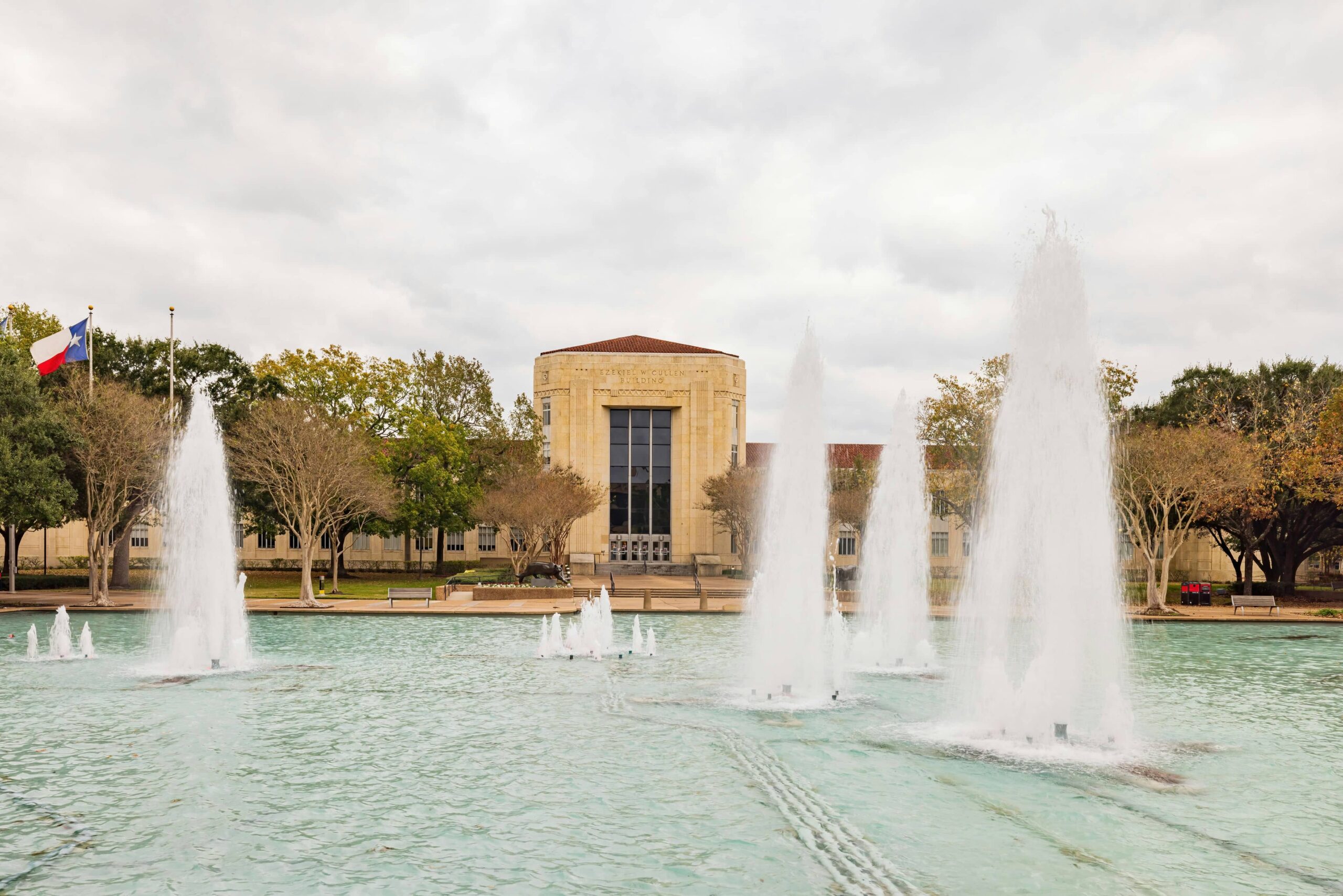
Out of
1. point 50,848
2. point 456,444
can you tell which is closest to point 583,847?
point 50,848

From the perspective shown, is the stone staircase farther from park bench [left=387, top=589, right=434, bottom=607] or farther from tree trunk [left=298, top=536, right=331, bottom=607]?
tree trunk [left=298, top=536, right=331, bottom=607]

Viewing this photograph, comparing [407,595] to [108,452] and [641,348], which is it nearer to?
[108,452]

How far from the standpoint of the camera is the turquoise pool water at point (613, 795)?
889 centimetres

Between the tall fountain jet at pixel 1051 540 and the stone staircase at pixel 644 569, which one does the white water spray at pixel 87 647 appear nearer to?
the tall fountain jet at pixel 1051 540

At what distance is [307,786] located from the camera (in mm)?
11719

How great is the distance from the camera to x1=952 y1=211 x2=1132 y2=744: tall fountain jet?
45.5ft

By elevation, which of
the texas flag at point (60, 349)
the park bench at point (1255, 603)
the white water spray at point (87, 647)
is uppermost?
the texas flag at point (60, 349)

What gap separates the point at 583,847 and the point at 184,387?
4618 centimetres

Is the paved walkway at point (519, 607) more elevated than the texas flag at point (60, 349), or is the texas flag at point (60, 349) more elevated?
the texas flag at point (60, 349)

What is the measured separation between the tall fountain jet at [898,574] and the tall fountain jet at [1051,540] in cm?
775

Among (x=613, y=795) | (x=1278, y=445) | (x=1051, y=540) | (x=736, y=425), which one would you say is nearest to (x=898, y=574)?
(x=1051, y=540)

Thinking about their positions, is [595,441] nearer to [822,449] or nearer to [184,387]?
[184,387]

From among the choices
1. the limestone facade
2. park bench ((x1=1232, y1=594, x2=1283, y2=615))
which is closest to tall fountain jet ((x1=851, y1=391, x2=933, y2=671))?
park bench ((x1=1232, y1=594, x2=1283, y2=615))

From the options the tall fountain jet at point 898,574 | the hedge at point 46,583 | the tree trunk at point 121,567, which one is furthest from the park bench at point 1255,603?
the hedge at point 46,583
